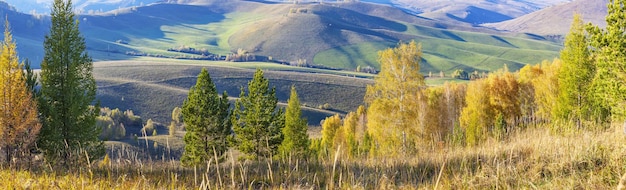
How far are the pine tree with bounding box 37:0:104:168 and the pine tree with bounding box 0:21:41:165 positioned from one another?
2695mm

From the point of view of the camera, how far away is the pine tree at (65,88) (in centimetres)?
3150

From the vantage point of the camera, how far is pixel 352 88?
19300 cm

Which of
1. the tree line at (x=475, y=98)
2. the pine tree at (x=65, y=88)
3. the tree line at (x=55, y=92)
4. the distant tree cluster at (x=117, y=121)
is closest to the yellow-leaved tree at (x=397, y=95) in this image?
the tree line at (x=475, y=98)

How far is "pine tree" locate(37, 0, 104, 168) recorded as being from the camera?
1240 inches

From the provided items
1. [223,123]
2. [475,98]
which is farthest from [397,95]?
[223,123]

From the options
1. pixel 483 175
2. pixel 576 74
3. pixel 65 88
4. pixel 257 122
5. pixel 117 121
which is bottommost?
pixel 117 121

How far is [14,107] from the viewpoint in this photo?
87.2ft

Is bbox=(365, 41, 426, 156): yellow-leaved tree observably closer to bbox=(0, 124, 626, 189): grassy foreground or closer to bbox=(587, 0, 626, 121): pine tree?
bbox=(587, 0, 626, 121): pine tree

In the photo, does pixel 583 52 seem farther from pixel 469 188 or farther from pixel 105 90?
pixel 105 90

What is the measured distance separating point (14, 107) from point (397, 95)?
2663 cm

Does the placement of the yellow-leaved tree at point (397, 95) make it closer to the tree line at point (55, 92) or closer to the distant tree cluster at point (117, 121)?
the tree line at point (55, 92)

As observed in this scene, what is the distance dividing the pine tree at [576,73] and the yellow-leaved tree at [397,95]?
1082cm

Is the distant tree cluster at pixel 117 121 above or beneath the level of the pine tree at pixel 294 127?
beneath

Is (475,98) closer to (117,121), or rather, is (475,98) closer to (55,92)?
(55,92)
